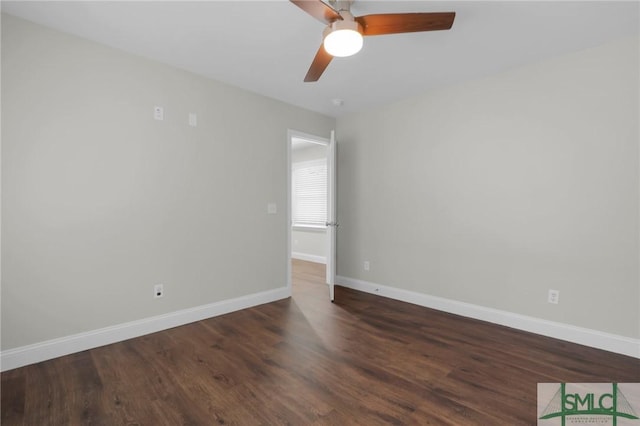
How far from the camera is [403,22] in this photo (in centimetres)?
185

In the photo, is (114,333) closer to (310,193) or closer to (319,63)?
(319,63)

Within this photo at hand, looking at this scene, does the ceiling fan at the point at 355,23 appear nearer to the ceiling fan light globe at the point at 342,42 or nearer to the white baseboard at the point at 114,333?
the ceiling fan light globe at the point at 342,42

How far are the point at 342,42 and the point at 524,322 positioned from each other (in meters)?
3.05

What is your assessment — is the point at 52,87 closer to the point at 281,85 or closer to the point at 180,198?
the point at 180,198

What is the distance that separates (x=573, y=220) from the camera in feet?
8.93

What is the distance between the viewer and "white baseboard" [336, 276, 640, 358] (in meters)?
2.51

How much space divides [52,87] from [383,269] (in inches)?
153

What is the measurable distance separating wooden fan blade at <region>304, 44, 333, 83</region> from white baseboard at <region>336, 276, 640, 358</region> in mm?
2806

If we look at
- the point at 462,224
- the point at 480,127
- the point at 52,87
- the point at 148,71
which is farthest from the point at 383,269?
the point at 52,87

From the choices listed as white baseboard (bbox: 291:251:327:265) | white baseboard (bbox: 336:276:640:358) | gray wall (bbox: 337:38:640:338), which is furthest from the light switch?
→ white baseboard (bbox: 291:251:327:265)

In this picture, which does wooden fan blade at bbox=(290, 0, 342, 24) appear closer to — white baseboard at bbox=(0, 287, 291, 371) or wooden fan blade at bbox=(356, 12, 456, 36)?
wooden fan blade at bbox=(356, 12, 456, 36)

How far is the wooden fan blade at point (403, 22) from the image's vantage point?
1793mm

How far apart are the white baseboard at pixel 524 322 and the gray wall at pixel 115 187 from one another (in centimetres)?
184

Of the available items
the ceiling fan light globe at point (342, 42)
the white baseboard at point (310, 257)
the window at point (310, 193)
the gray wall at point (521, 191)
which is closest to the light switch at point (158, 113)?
the ceiling fan light globe at point (342, 42)
